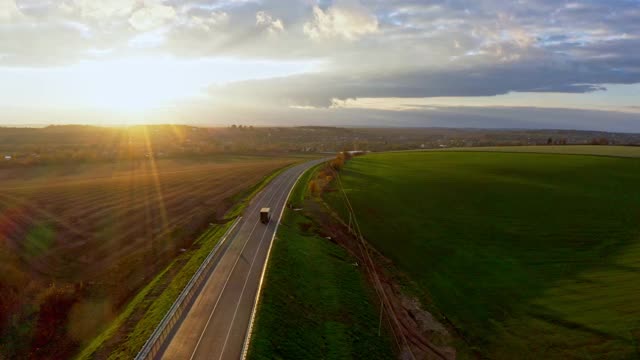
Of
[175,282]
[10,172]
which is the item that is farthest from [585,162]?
[10,172]

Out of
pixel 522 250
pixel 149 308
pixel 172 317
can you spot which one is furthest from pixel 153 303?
pixel 522 250

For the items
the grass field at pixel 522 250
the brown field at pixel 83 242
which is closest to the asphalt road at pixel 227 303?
the brown field at pixel 83 242

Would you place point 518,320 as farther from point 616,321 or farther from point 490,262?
point 490,262

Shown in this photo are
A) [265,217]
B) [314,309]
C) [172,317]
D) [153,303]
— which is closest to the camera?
[172,317]

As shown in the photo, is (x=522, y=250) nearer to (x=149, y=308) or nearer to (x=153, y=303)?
(x=153, y=303)

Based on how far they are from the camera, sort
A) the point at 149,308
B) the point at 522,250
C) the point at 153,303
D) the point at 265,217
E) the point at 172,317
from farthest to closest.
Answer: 1. the point at 265,217
2. the point at 522,250
3. the point at 153,303
4. the point at 149,308
5. the point at 172,317

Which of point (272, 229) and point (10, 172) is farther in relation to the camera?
point (10, 172)
